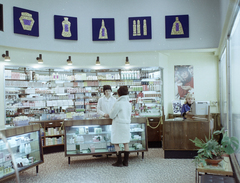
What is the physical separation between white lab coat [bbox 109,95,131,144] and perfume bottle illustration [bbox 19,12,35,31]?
4.19 metres

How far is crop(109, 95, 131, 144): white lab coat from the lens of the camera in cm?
574

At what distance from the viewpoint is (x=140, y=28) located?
863 centimetres

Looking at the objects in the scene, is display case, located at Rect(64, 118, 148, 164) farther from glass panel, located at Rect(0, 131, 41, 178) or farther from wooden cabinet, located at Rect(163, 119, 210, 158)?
glass panel, located at Rect(0, 131, 41, 178)

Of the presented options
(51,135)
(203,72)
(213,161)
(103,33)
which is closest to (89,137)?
(51,135)

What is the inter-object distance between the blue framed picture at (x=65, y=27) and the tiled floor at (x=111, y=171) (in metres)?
4.22

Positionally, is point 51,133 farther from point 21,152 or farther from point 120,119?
point 120,119

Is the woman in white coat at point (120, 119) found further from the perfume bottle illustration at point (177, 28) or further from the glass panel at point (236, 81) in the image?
the perfume bottle illustration at point (177, 28)

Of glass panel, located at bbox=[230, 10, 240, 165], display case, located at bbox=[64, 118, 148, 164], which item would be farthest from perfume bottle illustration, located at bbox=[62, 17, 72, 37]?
glass panel, located at bbox=[230, 10, 240, 165]

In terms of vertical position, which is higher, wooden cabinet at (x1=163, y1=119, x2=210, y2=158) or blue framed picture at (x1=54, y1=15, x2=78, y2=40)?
blue framed picture at (x1=54, y1=15, x2=78, y2=40)

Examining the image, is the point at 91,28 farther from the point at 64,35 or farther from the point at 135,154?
the point at 135,154

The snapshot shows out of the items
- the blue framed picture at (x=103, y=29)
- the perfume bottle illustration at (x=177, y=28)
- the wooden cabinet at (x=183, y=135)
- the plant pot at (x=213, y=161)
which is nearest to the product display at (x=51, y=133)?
the blue framed picture at (x=103, y=29)

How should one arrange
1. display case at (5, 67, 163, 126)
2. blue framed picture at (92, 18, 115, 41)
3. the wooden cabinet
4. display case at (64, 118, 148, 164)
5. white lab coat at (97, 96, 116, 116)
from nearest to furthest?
display case at (64, 118, 148, 164), the wooden cabinet, white lab coat at (97, 96, 116, 116), display case at (5, 67, 163, 126), blue framed picture at (92, 18, 115, 41)

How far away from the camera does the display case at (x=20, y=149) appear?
4.71 meters

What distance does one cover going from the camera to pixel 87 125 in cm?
620
